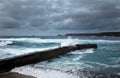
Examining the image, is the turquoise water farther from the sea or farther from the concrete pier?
the concrete pier

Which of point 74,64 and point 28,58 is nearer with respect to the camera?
point 74,64

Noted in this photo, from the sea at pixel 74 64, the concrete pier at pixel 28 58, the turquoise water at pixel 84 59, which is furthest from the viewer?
the turquoise water at pixel 84 59

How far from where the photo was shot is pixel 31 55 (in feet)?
44.9

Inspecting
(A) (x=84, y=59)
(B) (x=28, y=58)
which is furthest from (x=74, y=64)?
(B) (x=28, y=58)

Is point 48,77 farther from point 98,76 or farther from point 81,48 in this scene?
point 81,48

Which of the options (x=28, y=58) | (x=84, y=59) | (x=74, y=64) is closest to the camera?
(x=74, y=64)

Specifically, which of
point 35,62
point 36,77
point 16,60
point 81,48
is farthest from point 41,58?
point 81,48

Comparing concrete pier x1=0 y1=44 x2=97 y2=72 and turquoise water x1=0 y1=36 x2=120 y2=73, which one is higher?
concrete pier x1=0 y1=44 x2=97 y2=72

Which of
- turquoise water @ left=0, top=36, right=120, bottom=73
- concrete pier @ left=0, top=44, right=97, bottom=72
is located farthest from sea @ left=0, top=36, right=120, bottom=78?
concrete pier @ left=0, top=44, right=97, bottom=72

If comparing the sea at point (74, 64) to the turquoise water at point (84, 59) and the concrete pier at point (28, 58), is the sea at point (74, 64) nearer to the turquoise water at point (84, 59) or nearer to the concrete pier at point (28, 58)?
Result: the turquoise water at point (84, 59)

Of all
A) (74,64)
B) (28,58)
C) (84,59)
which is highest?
(28,58)

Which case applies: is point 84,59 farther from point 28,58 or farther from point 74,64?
point 28,58

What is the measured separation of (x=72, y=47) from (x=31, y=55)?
10853mm

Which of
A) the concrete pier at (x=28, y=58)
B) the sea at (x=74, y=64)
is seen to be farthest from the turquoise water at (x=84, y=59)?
the concrete pier at (x=28, y=58)
